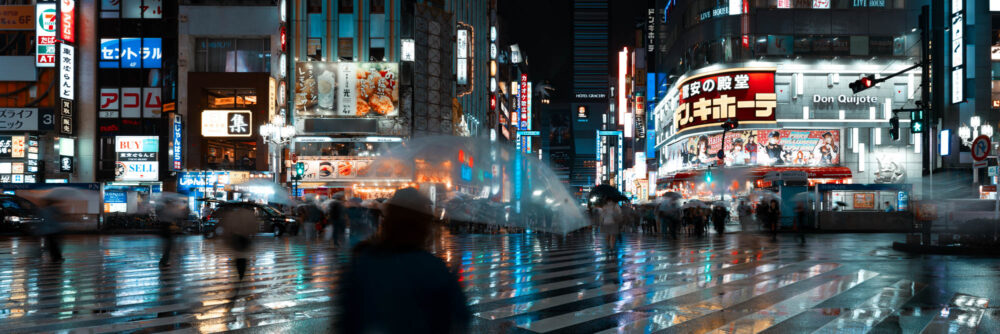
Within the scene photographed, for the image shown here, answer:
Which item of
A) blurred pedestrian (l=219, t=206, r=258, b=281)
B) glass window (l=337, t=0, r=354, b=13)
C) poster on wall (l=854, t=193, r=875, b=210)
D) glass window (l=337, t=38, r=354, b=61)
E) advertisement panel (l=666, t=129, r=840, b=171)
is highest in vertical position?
glass window (l=337, t=0, r=354, b=13)

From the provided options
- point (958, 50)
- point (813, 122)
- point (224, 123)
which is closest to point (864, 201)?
point (958, 50)

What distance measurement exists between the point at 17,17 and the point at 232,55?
12303 mm

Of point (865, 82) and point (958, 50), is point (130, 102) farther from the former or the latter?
point (958, 50)

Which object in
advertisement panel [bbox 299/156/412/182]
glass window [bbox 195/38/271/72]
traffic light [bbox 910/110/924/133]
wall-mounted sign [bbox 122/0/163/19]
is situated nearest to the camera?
traffic light [bbox 910/110/924/133]

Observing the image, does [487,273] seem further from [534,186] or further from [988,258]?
[988,258]

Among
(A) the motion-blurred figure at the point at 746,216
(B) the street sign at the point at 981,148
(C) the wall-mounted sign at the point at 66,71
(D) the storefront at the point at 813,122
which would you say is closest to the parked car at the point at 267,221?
(C) the wall-mounted sign at the point at 66,71

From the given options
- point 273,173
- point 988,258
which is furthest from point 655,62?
point 988,258

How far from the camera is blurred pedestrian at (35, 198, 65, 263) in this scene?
16.4 m

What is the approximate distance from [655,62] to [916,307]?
73.2m

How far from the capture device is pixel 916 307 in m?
9.60

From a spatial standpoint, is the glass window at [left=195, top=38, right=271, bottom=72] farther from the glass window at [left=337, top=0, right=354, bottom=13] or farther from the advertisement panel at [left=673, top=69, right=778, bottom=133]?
the advertisement panel at [left=673, top=69, right=778, bottom=133]

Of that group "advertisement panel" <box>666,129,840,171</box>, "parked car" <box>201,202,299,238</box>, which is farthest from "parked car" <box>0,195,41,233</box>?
"advertisement panel" <box>666,129,840,171</box>

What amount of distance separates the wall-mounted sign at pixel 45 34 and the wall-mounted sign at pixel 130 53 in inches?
141

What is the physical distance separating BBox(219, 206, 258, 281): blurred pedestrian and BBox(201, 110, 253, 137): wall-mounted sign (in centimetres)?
3741
